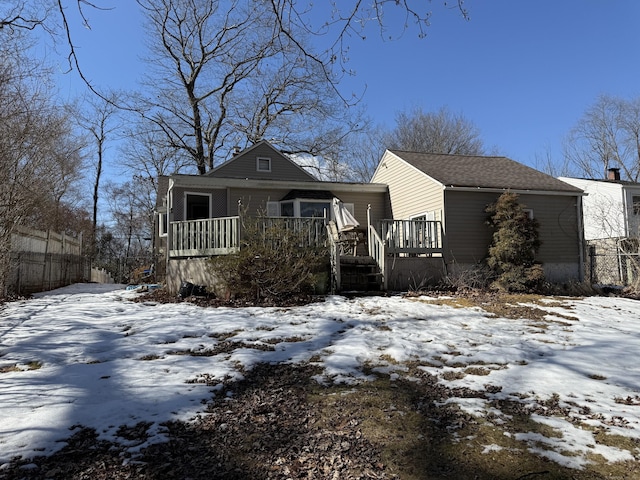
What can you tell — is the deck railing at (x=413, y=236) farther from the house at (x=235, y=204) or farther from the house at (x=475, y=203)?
the house at (x=235, y=204)

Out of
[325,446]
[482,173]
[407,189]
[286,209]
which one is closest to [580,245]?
Result: [482,173]

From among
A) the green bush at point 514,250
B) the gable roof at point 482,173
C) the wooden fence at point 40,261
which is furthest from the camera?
the gable roof at point 482,173

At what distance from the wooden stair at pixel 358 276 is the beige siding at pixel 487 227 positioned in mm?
2647

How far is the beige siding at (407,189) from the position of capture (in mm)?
12875

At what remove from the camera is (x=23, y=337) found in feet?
18.6

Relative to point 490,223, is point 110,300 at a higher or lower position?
lower

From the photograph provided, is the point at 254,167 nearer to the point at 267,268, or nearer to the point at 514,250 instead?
the point at 267,268

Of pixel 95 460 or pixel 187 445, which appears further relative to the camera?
pixel 187 445

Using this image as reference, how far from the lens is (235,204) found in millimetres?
13844

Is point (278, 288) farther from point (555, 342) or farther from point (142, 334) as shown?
point (555, 342)

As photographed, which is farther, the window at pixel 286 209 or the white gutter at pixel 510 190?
the window at pixel 286 209

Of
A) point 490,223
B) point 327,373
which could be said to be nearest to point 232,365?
point 327,373

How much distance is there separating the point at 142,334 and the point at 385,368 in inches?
141

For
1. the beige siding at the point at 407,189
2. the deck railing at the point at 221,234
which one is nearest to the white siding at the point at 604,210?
the beige siding at the point at 407,189
